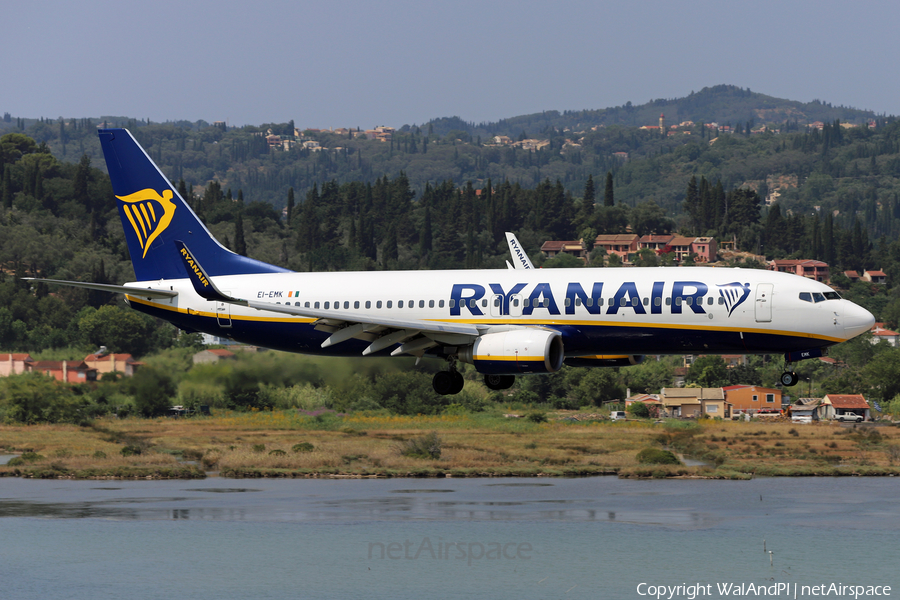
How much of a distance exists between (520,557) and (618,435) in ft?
181

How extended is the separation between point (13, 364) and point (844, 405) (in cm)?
12687

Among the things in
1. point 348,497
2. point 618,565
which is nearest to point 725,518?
point 618,565

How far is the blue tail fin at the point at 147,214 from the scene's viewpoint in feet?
224

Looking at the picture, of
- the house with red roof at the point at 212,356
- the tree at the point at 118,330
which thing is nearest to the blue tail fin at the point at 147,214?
the house with red roof at the point at 212,356

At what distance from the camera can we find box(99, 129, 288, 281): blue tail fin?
6831 cm

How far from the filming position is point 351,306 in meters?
62.5

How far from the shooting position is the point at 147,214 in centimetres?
6894

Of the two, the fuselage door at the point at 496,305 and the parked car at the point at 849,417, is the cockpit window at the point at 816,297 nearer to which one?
the fuselage door at the point at 496,305

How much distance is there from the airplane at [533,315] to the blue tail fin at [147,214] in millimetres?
3644

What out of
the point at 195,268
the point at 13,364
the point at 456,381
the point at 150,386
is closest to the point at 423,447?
the point at 13,364

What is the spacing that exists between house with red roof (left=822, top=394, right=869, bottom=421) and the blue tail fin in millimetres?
143194

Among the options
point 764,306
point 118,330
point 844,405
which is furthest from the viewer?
point 844,405

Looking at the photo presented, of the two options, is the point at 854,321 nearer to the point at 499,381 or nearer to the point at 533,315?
the point at 533,315

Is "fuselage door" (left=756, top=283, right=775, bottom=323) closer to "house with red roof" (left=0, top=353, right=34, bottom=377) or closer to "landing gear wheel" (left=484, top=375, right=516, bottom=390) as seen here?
"landing gear wheel" (left=484, top=375, right=516, bottom=390)
